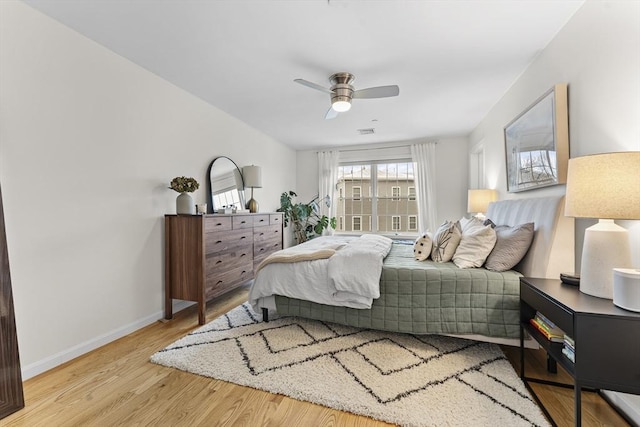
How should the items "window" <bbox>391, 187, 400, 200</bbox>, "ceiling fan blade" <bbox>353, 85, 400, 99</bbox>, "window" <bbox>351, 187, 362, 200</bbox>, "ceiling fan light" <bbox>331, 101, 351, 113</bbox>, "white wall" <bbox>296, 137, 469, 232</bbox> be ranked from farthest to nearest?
1. "window" <bbox>351, 187, 362, 200</bbox>
2. "window" <bbox>391, 187, 400, 200</bbox>
3. "white wall" <bbox>296, 137, 469, 232</bbox>
4. "ceiling fan light" <bbox>331, 101, 351, 113</bbox>
5. "ceiling fan blade" <bbox>353, 85, 400, 99</bbox>

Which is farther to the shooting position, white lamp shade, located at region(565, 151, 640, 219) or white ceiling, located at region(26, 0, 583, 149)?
white ceiling, located at region(26, 0, 583, 149)

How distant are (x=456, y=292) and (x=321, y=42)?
7.01ft

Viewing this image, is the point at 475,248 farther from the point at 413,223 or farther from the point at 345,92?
the point at 413,223

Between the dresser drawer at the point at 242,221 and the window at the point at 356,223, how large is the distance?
2.90 meters

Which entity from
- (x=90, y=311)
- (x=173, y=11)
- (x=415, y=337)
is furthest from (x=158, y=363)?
(x=173, y=11)

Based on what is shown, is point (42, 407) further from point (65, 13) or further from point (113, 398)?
point (65, 13)

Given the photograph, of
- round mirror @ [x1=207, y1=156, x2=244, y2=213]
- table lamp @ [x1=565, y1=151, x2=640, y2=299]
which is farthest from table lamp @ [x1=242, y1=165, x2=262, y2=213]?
table lamp @ [x1=565, y1=151, x2=640, y2=299]

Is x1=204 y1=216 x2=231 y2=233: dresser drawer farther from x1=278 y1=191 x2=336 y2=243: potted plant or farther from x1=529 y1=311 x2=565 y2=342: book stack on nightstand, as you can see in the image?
x1=529 y1=311 x2=565 y2=342: book stack on nightstand

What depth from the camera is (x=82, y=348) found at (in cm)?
206

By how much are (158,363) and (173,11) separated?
94.1 inches

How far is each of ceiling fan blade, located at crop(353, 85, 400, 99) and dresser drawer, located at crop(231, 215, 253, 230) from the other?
184 cm

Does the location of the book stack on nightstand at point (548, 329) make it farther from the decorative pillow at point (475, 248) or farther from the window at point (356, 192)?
the window at point (356, 192)

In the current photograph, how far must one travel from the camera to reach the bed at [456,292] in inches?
71.9

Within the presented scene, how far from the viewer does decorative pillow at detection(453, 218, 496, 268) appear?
209cm
